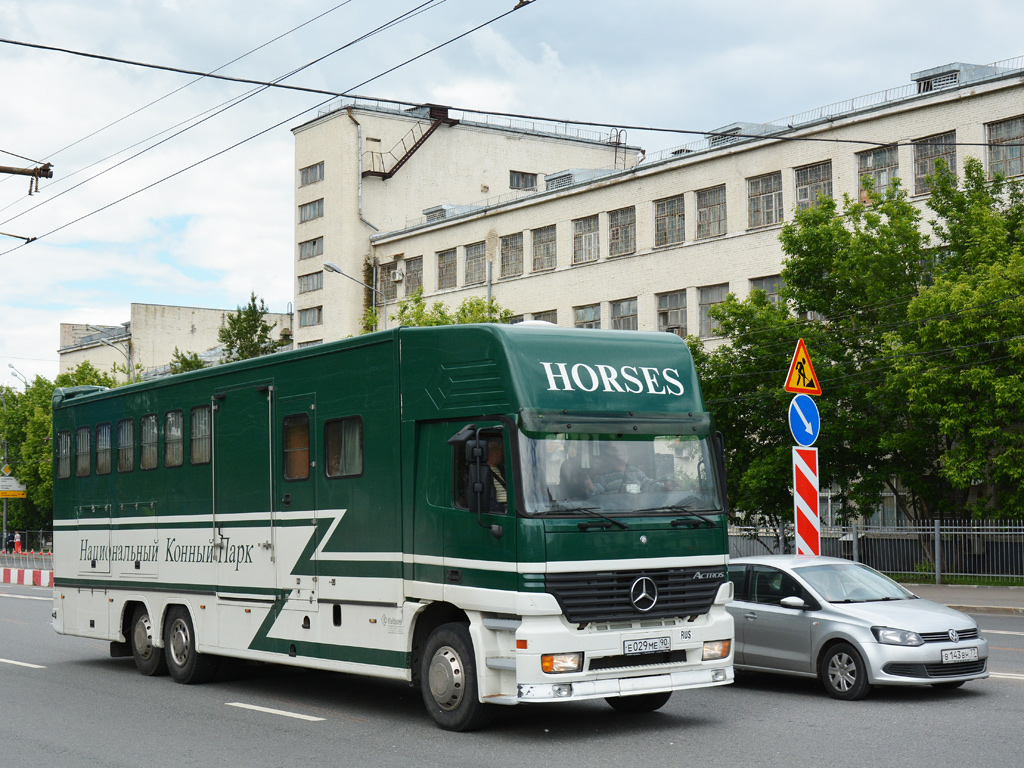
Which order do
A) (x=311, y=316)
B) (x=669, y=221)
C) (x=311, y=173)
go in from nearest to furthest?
(x=669, y=221), (x=311, y=173), (x=311, y=316)

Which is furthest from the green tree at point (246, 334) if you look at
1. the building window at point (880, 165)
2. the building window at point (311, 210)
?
the building window at point (880, 165)

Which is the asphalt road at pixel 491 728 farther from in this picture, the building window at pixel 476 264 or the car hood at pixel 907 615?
the building window at pixel 476 264

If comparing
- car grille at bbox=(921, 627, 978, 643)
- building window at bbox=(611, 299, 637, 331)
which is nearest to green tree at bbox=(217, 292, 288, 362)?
building window at bbox=(611, 299, 637, 331)

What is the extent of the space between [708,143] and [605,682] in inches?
1580

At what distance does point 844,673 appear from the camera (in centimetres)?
1166

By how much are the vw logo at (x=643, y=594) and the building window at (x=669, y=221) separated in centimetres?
3807

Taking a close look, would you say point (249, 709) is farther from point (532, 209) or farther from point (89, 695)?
point (532, 209)

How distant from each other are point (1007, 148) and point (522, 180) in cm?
3393

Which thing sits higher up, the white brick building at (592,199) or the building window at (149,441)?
the white brick building at (592,199)

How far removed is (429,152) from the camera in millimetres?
65312

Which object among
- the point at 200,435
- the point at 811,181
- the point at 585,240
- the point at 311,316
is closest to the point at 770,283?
the point at 811,181

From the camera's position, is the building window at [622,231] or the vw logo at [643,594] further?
the building window at [622,231]

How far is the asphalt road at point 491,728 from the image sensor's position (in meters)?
9.12

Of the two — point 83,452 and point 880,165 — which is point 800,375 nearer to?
point 83,452
